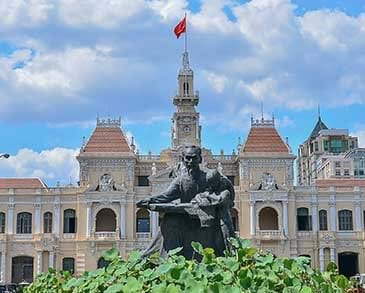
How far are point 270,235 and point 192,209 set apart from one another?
43975 mm

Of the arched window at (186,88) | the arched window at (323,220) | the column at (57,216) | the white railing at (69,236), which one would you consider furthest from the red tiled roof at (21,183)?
the arched window at (323,220)

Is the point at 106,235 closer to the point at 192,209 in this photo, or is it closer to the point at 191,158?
the point at 191,158

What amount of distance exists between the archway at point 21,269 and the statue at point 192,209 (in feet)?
149

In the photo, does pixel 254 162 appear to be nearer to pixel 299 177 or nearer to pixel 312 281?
pixel 312 281

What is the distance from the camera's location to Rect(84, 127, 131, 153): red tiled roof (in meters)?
56.6

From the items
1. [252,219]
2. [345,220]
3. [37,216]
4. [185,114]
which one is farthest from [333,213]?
[37,216]

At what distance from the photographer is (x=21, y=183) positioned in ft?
190

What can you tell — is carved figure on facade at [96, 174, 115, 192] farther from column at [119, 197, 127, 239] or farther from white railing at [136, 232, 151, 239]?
white railing at [136, 232, 151, 239]

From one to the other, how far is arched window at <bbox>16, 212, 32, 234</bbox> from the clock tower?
1311 cm

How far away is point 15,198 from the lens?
5538cm

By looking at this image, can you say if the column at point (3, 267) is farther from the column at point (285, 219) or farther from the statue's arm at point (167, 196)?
the statue's arm at point (167, 196)

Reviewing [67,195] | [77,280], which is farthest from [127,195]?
[77,280]

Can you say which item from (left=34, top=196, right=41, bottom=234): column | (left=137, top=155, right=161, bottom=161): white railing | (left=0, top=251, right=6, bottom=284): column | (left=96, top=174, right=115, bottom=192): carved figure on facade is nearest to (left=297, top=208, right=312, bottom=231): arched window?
(left=137, top=155, right=161, bottom=161): white railing

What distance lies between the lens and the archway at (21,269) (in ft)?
180
